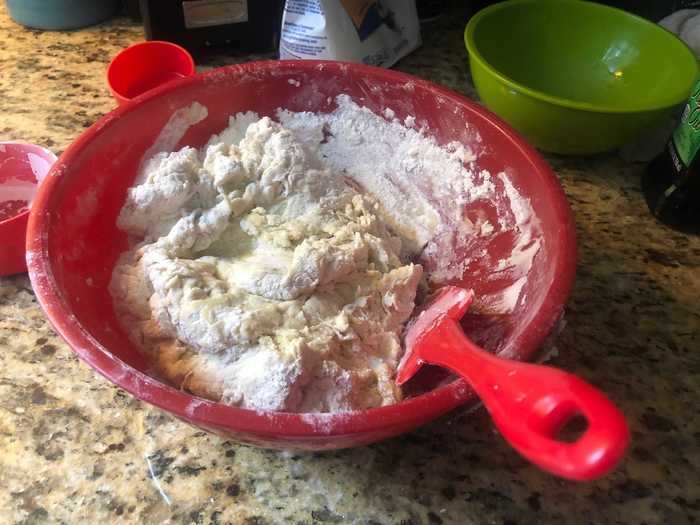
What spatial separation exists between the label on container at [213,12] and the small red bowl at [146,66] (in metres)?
0.06

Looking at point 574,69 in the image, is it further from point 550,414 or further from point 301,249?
point 550,414

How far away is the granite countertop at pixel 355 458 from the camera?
61 cm

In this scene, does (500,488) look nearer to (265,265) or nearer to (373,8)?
(265,265)

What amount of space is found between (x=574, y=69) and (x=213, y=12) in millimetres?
640

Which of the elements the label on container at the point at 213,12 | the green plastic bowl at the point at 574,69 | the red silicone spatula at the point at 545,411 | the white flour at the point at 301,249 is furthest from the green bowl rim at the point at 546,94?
the red silicone spatula at the point at 545,411

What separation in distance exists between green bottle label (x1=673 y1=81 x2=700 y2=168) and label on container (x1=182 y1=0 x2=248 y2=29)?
0.71 m

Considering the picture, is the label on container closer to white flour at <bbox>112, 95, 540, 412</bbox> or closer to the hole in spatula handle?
white flour at <bbox>112, 95, 540, 412</bbox>

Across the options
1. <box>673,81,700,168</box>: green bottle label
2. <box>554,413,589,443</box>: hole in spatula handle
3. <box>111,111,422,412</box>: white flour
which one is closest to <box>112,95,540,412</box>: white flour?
<box>111,111,422,412</box>: white flour

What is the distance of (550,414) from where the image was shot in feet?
1.38

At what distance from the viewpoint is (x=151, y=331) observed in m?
0.67

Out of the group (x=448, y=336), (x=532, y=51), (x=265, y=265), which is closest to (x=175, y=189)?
(x=265, y=265)

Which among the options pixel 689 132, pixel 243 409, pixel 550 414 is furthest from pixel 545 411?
pixel 689 132

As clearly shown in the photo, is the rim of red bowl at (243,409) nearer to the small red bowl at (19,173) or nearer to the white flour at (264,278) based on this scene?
the white flour at (264,278)

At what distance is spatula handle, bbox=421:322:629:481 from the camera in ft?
1.25
